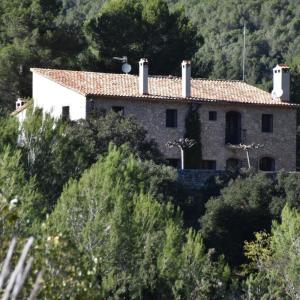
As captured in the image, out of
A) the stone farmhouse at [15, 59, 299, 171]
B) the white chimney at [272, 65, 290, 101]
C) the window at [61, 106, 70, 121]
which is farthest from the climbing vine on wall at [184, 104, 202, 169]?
the window at [61, 106, 70, 121]

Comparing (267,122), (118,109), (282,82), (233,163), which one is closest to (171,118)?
(118,109)

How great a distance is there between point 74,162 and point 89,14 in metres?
61.3

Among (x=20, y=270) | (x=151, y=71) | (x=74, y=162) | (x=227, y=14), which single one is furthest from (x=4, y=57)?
(x=227, y=14)

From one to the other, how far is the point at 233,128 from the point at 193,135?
1974 millimetres

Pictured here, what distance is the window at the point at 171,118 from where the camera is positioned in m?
44.1

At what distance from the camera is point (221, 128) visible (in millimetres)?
44875

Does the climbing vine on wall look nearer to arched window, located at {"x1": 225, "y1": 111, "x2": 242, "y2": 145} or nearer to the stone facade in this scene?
the stone facade

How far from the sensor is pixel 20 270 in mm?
7969

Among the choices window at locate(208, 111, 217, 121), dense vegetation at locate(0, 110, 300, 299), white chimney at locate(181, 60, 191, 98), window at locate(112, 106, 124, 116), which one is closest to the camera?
→ dense vegetation at locate(0, 110, 300, 299)

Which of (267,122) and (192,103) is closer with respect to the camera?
(192,103)

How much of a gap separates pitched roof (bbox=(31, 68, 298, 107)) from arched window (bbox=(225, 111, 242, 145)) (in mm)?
623

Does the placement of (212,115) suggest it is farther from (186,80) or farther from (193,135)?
(186,80)

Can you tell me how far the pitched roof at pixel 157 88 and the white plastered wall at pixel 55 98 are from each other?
30 cm

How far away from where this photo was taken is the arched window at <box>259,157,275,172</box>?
45.4 meters
